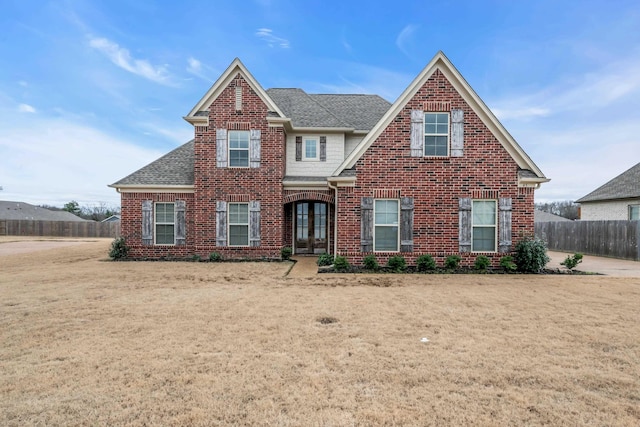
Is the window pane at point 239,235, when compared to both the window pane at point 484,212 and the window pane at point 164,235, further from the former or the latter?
the window pane at point 484,212

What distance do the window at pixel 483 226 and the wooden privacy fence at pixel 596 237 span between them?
6.72 meters

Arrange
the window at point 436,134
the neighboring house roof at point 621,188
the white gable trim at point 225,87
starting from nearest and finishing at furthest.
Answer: the window at point 436,134
the white gable trim at point 225,87
the neighboring house roof at point 621,188

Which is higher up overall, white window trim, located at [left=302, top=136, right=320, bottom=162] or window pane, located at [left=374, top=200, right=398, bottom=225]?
white window trim, located at [left=302, top=136, right=320, bottom=162]

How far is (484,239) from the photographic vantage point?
37.7 ft

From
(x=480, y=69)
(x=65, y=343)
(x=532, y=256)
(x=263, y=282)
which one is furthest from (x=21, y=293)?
(x=480, y=69)

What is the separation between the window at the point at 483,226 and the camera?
11484 mm

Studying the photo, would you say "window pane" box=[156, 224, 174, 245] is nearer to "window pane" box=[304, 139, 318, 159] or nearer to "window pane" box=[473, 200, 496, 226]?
"window pane" box=[304, 139, 318, 159]

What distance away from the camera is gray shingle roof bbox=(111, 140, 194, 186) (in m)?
14.1

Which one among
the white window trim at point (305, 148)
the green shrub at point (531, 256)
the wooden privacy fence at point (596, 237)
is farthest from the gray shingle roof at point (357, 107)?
the wooden privacy fence at point (596, 237)

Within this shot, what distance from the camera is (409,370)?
3.85m

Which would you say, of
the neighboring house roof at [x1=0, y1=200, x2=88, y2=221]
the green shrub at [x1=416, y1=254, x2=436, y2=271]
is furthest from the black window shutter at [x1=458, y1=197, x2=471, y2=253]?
the neighboring house roof at [x1=0, y1=200, x2=88, y2=221]

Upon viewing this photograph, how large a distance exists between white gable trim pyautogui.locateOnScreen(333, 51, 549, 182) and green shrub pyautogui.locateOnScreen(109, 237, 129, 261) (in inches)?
383

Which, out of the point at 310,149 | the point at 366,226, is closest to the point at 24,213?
the point at 310,149

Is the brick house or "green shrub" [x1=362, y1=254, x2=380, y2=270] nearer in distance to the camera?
"green shrub" [x1=362, y1=254, x2=380, y2=270]
